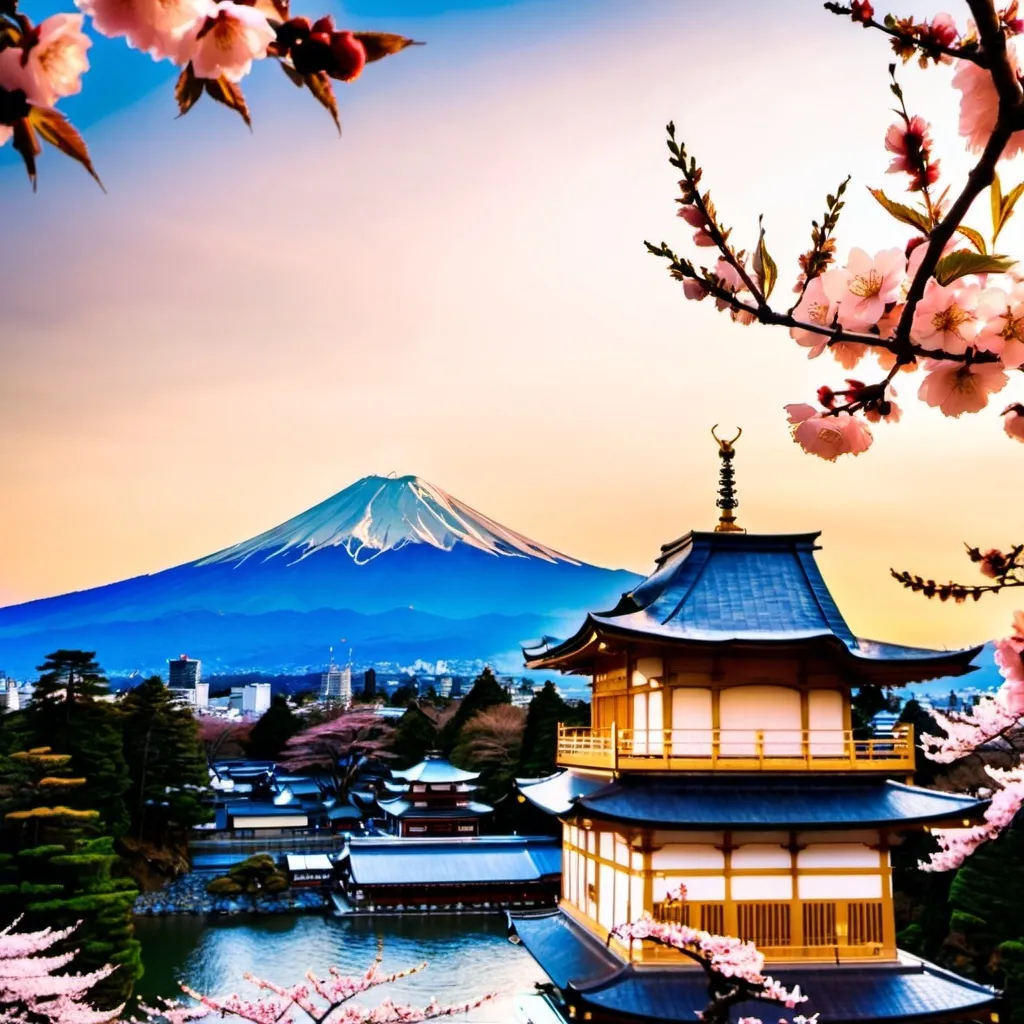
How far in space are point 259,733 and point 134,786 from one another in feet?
56.3

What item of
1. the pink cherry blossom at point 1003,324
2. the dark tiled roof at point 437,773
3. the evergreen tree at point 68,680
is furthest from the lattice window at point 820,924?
the dark tiled roof at point 437,773

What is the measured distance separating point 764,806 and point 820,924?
116 centimetres

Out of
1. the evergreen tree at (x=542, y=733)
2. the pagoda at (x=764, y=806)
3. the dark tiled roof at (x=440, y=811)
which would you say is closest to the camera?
the pagoda at (x=764, y=806)

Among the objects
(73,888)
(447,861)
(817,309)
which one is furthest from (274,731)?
(817,309)

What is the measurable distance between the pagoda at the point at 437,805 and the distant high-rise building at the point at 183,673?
76368mm

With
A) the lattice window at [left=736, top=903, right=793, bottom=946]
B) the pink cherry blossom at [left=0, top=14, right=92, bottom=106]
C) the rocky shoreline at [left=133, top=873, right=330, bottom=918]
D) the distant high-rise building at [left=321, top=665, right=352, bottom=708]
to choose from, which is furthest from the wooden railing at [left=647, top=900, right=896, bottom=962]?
the distant high-rise building at [left=321, top=665, right=352, bottom=708]

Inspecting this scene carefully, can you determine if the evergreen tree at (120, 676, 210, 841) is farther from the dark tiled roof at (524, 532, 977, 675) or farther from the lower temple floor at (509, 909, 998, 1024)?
the lower temple floor at (509, 909, 998, 1024)

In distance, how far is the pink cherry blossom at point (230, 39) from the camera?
2.90 ft

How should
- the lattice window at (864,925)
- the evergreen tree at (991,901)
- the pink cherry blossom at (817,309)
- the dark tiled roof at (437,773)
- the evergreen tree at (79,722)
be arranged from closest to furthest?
the pink cherry blossom at (817,309), the lattice window at (864,925), the evergreen tree at (991,901), the evergreen tree at (79,722), the dark tiled roof at (437,773)

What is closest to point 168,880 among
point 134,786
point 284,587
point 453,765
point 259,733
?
point 134,786

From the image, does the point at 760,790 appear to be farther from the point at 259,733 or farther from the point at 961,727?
the point at 259,733

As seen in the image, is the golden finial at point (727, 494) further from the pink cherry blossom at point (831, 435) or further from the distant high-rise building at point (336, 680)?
the distant high-rise building at point (336, 680)

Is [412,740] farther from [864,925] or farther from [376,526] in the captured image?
[376,526]

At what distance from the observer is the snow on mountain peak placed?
108 m
